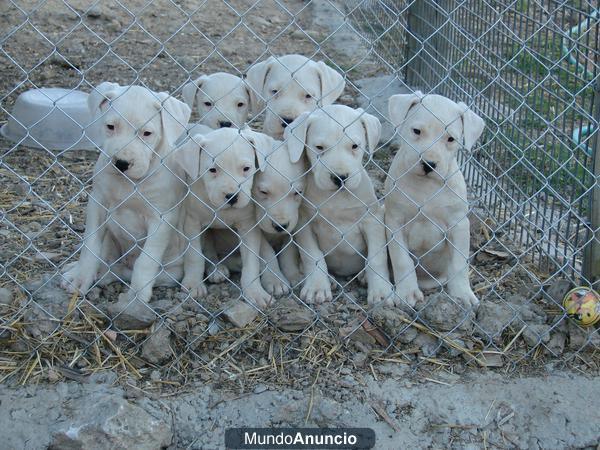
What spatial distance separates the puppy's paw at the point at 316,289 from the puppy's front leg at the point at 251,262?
0.64 ft

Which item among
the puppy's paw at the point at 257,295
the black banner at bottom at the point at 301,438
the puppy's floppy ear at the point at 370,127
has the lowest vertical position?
the puppy's paw at the point at 257,295

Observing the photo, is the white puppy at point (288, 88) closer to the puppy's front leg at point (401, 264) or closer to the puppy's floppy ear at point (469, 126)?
the puppy's front leg at point (401, 264)

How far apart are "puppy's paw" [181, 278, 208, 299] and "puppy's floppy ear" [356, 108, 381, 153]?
1112 mm

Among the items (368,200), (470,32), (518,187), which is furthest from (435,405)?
(470,32)

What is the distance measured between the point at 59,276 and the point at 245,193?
1.09 m

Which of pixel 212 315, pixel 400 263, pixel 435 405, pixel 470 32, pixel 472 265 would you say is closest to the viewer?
pixel 435 405

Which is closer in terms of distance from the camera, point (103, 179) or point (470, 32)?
point (103, 179)

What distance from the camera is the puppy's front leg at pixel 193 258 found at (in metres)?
4.87

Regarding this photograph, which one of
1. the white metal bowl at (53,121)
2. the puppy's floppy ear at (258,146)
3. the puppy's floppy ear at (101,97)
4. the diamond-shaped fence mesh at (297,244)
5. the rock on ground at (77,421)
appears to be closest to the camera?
the rock on ground at (77,421)

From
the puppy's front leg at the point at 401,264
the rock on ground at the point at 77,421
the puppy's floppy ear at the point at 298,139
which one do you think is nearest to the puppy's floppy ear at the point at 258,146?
the puppy's floppy ear at the point at 298,139

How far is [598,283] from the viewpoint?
15.0ft

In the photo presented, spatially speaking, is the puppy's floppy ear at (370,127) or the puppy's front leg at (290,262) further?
the puppy's front leg at (290,262)

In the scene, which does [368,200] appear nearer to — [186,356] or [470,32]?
[186,356]

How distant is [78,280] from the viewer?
4.70m
